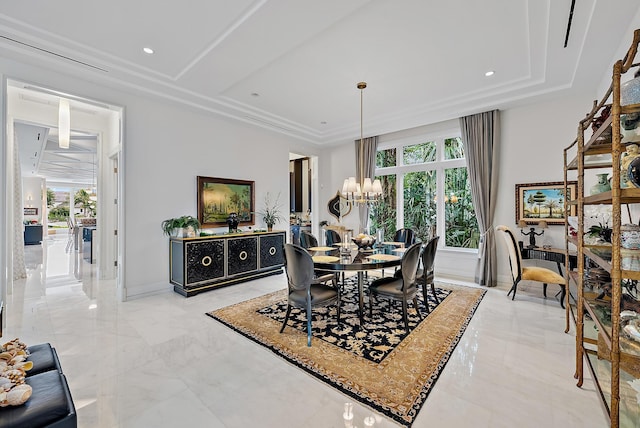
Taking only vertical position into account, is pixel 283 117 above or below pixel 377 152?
above

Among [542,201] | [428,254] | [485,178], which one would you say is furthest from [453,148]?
[428,254]

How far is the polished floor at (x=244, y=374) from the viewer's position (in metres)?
1.78

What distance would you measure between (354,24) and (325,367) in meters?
3.22

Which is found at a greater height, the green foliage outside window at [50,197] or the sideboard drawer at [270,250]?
the green foliage outside window at [50,197]

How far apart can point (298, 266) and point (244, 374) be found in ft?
3.40

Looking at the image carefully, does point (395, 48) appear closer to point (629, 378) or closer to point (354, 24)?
point (354, 24)

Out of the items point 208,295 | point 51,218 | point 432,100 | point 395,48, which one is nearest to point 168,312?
point 208,295

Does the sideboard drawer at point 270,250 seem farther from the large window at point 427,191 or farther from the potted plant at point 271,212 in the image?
the large window at point 427,191

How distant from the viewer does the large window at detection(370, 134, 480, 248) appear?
Answer: 5.37 metres

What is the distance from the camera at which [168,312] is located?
362 cm

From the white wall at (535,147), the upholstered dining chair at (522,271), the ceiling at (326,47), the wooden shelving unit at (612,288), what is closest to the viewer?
the wooden shelving unit at (612,288)

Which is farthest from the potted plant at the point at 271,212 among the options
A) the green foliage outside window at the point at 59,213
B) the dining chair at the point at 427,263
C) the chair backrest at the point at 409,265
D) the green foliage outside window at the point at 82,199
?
the green foliage outside window at the point at 59,213

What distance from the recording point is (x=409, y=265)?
2951mm

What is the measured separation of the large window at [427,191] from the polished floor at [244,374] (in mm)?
2008
